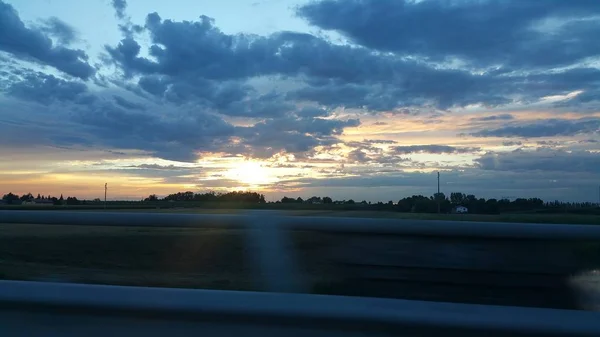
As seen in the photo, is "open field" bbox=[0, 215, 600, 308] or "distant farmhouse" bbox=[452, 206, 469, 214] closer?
"open field" bbox=[0, 215, 600, 308]

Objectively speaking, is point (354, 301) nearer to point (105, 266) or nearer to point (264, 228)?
point (264, 228)

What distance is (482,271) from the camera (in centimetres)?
381

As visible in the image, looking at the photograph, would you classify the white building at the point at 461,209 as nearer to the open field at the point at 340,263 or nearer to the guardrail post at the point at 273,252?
the open field at the point at 340,263

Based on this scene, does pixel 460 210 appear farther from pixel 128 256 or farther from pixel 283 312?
pixel 128 256

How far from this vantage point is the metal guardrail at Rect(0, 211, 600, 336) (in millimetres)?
3412

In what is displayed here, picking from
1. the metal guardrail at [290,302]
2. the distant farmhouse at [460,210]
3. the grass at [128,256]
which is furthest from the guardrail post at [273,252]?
the distant farmhouse at [460,210]

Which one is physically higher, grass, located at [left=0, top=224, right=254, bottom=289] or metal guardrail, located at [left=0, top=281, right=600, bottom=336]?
grass, located at [left=0, top=224, right=254, bottom=289]

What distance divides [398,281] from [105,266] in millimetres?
2202

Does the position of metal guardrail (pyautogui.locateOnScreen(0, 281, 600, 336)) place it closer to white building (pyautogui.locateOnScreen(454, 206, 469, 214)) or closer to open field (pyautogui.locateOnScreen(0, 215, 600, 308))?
open field (pyautogui.locateOnScreen(0, 215, 600, 308))

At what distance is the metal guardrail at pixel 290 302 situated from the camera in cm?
341

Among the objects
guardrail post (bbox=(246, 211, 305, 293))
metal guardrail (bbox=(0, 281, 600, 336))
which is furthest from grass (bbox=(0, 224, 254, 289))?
metal guardrail (bbox=(0, 281, 600, 336))

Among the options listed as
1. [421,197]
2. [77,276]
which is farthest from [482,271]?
[421,197]

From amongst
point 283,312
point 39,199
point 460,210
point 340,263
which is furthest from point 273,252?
point 39,199

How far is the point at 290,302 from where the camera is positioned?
3.64m
